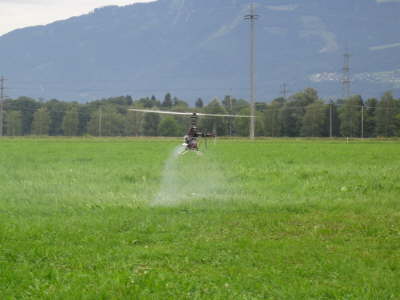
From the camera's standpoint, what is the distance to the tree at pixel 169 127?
78.6 metres

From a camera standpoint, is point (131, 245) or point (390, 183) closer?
point (131, 245)

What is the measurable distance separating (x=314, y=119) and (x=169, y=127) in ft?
168

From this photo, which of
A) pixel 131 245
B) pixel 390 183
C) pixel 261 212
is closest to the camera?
pixel 131 245

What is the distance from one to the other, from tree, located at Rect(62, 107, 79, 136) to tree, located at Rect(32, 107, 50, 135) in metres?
4.28

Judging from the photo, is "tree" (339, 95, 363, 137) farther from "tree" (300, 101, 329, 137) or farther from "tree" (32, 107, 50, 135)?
"tree" (32, 107, 50, 135)

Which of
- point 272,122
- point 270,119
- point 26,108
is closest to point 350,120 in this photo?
point 272,122

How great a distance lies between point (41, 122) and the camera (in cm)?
14400

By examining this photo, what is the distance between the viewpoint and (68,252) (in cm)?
1200

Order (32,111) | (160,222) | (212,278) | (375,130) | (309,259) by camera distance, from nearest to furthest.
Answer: (212,278) < (309,259) < (160,222) < (375,130) < (32,111)

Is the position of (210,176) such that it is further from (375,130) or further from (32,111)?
(32,111)

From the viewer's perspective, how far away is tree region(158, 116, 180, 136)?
78625 mm

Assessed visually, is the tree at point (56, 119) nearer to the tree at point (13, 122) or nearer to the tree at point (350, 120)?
the tree at point (13, 122)

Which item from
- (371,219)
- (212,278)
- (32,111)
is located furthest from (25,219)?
(32,111)

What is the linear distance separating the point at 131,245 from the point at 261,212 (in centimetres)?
533
